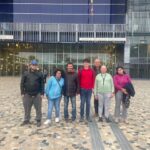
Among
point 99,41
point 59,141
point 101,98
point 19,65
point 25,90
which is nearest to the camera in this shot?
point 59,141

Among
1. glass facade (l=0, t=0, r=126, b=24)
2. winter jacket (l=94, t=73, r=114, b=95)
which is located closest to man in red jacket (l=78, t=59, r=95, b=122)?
winter jacket (l=94, t=73, r=114, b=95)

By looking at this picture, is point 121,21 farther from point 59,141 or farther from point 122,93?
point 59,141

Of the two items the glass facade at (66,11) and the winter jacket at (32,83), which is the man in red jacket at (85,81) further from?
the glass facade at (66,11)

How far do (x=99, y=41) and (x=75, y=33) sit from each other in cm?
307

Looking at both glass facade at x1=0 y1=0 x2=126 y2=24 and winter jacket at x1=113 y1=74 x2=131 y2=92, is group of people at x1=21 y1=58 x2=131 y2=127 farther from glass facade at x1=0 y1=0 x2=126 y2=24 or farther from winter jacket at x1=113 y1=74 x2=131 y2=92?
glass facade at x1=0 y1=0 x2=126 y2=24

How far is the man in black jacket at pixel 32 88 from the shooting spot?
10688 mm

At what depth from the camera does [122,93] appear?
38.6 ft

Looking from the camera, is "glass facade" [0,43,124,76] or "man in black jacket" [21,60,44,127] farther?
"glass facade" [0,43,124,76]

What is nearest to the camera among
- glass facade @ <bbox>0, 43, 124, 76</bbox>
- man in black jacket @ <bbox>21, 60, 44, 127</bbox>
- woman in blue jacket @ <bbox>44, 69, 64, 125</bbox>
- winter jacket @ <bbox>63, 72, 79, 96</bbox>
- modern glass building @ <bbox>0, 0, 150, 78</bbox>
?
man in black jacket @ <bbox>21, 60, 44, 127</bbox>

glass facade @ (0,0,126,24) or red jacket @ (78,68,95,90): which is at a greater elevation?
glass facade @ (0,0,126,24)

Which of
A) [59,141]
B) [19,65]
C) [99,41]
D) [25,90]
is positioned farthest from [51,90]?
[19,65]

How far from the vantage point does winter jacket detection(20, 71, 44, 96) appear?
10.7 meters

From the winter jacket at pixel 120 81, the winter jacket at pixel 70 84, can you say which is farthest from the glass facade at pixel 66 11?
the winter jacket at pixel 70 84

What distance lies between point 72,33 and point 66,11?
386cm
